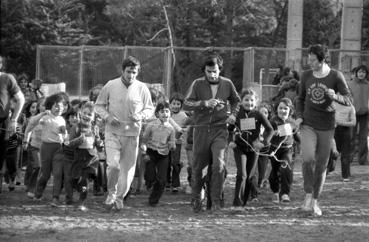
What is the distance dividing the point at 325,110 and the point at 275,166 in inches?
72.5

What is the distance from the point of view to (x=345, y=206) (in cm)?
A: 1064

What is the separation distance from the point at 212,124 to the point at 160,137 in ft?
4.94

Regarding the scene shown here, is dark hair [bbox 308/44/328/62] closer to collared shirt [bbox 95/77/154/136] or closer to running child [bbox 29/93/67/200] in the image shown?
collared shirt [bbox 95/77/154/136]

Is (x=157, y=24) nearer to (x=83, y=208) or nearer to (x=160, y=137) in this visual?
(x=160, y=137)

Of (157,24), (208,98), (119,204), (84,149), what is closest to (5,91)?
(84,149)

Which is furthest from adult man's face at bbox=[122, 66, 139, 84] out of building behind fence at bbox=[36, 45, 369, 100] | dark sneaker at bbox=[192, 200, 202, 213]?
building behind fence at bbox=[36, 45, 369, 100]

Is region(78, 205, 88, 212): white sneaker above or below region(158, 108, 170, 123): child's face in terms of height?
below

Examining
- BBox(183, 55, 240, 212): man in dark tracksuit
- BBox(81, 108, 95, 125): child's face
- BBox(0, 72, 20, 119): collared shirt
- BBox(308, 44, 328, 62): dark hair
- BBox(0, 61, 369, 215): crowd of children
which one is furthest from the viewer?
BBox(81, 108, 95, 125): child's face

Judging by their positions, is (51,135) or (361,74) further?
(361,74)

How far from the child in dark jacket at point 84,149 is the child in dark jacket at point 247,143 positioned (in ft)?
6.05

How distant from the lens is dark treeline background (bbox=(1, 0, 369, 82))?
133 feet

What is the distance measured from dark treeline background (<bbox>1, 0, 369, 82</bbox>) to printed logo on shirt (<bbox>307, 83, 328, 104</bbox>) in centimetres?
2842

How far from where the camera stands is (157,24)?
4419 cm

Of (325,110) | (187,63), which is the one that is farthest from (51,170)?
(187,63)
